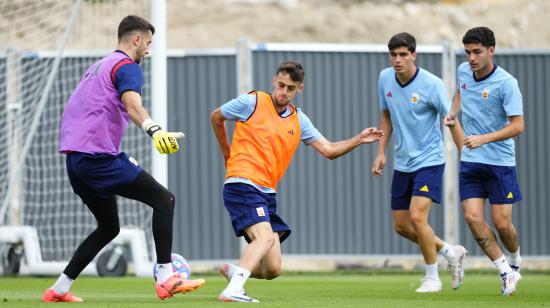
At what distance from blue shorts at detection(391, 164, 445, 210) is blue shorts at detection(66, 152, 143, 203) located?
9.53 ft

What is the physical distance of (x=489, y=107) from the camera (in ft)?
34.8

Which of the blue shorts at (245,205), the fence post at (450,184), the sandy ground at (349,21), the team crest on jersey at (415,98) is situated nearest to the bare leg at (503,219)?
the team crest on jersey at (415,98)

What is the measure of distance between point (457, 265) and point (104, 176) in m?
3.77

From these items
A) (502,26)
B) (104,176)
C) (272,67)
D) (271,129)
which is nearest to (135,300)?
(104,176)

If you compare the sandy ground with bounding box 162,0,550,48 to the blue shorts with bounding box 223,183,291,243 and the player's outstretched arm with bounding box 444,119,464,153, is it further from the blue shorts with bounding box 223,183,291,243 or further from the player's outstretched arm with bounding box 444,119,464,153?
the blue shorts with bounding box 223,183,291,243

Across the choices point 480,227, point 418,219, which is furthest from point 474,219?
point 418,219

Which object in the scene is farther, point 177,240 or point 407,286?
point 177,240

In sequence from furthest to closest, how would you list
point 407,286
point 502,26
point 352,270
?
point 502,26 → point 352,270 → point 407,286

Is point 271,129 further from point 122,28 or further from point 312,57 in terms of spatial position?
point 312,57

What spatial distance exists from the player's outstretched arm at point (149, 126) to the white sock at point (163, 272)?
902 mm

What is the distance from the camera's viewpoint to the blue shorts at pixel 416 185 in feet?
35.8

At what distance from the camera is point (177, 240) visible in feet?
52.6

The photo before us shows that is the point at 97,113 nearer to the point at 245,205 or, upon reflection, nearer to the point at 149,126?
the point at 149,126

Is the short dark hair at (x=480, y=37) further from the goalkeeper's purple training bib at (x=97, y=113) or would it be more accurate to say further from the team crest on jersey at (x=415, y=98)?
the goalkeeper's purple training bib at (x=97, y=113)
